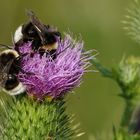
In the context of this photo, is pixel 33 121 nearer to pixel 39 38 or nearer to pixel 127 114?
pixel 39 38

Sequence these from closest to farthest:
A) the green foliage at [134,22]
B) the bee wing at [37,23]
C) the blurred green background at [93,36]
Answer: the bee wing at [37,23]
the green foliage at [134,22]
the blurred green background at [93,36]

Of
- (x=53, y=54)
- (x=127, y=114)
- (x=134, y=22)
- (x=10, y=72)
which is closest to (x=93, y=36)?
(x=134, y=22)

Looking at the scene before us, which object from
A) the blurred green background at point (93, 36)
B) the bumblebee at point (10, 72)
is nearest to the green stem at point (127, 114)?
the bumblebee at point (10, 72)

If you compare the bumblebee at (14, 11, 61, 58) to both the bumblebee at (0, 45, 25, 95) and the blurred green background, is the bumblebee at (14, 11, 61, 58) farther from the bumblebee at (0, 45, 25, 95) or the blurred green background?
the blurred green background

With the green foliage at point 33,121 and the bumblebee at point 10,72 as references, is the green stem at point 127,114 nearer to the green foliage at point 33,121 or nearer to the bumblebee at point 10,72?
the green foliage at point 33,121

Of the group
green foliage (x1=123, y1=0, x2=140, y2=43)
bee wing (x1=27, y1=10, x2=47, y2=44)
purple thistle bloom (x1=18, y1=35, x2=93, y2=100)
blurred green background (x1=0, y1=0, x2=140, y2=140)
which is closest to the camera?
bee wing (x1=27, y1=10, x2=47, y2=44)

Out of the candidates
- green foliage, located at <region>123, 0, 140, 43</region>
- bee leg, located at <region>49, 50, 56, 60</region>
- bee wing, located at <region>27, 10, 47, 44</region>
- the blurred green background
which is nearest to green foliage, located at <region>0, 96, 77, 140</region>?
bee leg, located at <region>49, 50, 56, 60</region>
